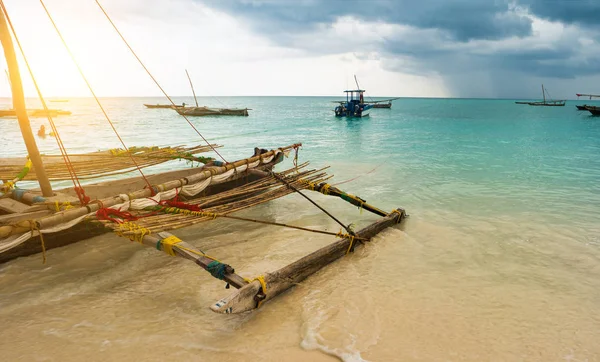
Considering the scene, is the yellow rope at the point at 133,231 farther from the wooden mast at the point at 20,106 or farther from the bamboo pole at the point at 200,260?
the wooden mast at the point at 20,106

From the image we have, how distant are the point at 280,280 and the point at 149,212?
8.13 feet

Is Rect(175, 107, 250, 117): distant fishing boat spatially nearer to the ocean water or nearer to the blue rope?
the ocean water

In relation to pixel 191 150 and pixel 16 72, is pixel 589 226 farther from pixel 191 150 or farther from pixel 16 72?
pixel 16 72

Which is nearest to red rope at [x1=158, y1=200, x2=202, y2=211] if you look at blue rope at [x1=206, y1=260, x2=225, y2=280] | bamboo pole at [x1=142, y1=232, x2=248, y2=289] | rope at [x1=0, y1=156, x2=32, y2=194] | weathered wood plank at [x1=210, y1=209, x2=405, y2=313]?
bamboo pole at [x1=142, y1=232, x2=248, y2=289]

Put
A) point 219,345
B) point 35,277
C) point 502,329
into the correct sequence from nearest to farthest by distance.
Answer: point 219,345 < point 502,329 < point 35,277

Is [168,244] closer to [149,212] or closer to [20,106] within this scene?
[149,212]

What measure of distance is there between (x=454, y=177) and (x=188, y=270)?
11649 millimetres

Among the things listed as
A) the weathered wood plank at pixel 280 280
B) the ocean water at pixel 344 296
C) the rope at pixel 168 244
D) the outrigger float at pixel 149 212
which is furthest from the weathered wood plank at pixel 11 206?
the weathered wood plank at pixel 280 280

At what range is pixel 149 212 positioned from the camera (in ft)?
17.0

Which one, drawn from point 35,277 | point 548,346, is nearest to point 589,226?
point 548,346

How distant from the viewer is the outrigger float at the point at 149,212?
3922mm

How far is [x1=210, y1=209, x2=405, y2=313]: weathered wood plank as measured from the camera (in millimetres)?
3430

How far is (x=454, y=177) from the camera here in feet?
44.1

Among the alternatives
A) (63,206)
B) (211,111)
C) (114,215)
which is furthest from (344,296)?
(211,111)
